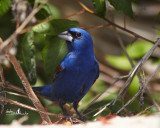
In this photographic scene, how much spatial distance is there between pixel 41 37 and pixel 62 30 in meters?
0.29

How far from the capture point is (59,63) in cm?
274

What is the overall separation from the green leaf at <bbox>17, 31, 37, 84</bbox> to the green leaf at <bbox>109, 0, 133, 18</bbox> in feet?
2.37

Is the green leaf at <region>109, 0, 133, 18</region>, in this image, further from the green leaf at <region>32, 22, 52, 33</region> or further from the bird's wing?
the bird's wing

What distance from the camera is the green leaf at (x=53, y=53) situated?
2.67 metres

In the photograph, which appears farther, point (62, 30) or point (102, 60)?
point (102, 60)

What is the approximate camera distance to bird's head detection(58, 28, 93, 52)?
2.64 m

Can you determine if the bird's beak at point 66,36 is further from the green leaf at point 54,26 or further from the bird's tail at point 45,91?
the bird's tail at point 45,91

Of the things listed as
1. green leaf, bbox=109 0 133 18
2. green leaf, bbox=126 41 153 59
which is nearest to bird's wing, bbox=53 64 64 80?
green leaf, bbox=109 0 133 18

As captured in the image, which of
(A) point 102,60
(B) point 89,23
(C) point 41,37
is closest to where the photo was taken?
(C) point 41,37

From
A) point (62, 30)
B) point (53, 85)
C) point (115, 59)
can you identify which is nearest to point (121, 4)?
point (62, 30)

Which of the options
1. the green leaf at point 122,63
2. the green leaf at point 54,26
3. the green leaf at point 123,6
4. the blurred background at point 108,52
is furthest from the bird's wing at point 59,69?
the green leaf at point 122,63

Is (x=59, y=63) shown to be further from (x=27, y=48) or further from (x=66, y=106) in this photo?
(x=66, y=106)

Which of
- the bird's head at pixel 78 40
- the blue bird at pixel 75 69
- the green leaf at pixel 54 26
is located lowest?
the blue bird at pixel 75 69

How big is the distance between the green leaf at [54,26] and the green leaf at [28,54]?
0.08 metres
